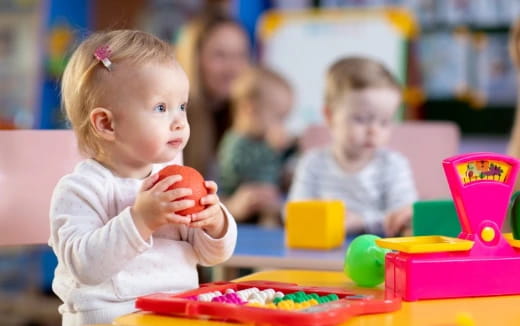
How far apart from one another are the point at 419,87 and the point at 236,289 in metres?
3.42

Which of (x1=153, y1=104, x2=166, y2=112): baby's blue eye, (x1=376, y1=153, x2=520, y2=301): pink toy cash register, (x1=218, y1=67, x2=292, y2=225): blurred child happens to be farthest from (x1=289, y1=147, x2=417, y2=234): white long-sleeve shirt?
(x1=153, y1=104, x2=166, y2=112): baby's blue eye

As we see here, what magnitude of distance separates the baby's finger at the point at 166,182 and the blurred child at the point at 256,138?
2.50 meters

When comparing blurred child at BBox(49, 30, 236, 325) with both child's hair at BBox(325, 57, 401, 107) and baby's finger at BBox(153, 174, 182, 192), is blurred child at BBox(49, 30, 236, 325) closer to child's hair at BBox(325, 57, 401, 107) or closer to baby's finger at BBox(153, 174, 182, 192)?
baby's finger at BBox(153, 174, 182, 192)

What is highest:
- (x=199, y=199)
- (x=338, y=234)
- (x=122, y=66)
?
(x=122, y=66)

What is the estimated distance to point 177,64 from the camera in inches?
53.0

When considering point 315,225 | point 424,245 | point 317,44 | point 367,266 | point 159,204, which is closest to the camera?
point 159,204

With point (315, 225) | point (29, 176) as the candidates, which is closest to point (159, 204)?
point (29, 176)

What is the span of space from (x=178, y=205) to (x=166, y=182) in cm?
3

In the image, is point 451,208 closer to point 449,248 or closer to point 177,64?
point 449,248

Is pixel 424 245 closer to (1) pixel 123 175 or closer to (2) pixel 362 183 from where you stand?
(1) pixel 123 175

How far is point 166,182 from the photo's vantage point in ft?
3.89

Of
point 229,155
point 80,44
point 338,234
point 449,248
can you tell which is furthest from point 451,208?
point 229,155

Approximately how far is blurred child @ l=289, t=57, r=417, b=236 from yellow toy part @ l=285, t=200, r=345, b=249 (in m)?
0.40

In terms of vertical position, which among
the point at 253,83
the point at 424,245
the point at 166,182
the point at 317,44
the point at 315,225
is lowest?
the point at 315,225
